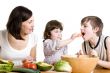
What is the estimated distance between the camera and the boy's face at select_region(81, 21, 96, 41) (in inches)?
92.5

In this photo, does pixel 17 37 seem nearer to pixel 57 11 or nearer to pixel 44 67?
pixel 44 67

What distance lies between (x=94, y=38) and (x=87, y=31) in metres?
0.13

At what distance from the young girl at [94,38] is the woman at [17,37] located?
451 millimetres

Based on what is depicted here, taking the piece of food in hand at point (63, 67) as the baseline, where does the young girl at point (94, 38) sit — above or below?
above

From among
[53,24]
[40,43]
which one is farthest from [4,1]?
[53,24]

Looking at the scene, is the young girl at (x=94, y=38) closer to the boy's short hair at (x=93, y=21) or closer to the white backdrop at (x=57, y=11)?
the boy's short hair at (x=93, y=21)

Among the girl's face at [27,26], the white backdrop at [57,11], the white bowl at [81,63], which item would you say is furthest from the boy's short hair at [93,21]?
the white backdrop at [57,11]

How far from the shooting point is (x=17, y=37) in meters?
2.43

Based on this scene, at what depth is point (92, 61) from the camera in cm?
160

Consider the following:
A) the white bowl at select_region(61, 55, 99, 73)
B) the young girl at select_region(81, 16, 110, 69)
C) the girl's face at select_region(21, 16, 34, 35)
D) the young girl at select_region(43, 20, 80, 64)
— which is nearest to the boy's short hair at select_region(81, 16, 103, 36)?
the young girl at select_region(81, 16, 110, 69)

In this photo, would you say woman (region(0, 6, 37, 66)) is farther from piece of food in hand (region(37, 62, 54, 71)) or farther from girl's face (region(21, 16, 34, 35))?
piece of food in hand (region(37, 62, 54, 71))

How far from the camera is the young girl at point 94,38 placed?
236 centimetres

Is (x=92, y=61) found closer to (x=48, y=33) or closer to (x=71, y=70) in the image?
(x=71, y=70)

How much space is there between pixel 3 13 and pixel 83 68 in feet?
8.45
